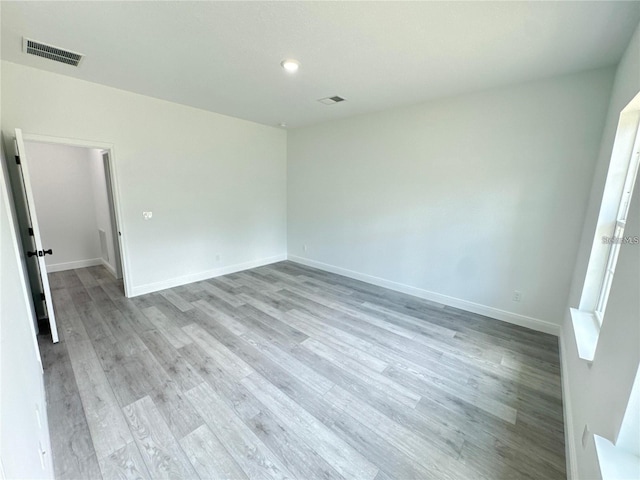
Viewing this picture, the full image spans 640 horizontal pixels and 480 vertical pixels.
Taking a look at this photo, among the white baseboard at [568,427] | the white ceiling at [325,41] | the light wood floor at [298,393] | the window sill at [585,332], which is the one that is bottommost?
the light wood floor at [298,393]

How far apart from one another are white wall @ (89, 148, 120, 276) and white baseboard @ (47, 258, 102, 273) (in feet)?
0.86

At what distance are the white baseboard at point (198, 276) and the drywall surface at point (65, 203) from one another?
2372mm

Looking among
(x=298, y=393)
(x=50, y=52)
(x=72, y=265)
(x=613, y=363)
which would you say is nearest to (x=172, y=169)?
(x=50, y=52)

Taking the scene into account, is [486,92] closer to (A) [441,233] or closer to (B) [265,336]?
(A) [441,233]

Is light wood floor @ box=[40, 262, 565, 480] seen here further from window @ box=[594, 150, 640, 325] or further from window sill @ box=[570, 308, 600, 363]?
window @ box=[594, 150, 640, 325]

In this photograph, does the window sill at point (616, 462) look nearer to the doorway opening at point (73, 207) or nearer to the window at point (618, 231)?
the window at point (618, 231)

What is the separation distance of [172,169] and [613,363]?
4780mm

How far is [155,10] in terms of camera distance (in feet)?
5.99

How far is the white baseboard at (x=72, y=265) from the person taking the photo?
487 cm

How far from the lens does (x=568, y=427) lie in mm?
1771

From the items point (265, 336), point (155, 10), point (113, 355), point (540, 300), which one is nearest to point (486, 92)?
point (540, 300)

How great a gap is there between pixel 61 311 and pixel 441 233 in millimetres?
5046

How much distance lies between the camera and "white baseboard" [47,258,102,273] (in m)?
4.87

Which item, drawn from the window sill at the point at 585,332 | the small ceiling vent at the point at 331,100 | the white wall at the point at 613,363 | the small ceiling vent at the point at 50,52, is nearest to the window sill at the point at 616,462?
the white wall at the point at 613,363
